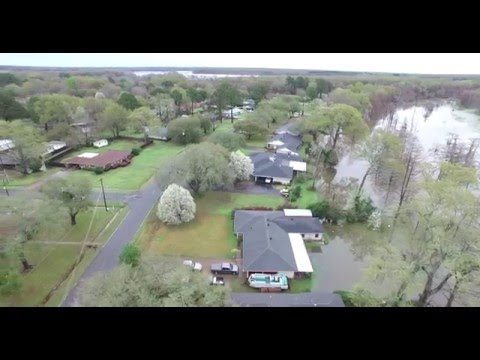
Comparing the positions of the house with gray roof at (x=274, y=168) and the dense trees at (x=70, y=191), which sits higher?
the dense trees at (x=70, y=191)

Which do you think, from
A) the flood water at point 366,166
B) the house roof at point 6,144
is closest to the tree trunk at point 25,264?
the flood water at point 366,166

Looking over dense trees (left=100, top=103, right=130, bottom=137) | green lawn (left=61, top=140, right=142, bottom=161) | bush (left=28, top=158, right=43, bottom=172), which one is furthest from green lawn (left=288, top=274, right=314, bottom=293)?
dense trees (left=100, top=103, right=130, bottom=137)

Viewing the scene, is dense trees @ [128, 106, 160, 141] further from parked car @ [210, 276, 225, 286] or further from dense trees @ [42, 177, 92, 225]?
parked car @ [210, 276, 225, 286]

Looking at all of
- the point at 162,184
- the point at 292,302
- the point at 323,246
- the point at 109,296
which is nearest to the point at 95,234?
the point at 162,184

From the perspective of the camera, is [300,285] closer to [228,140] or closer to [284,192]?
[284,192]

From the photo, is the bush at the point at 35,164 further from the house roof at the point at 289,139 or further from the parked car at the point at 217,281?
the house roof at the point at 289,139

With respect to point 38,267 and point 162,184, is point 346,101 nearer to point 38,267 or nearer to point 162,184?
point 162,184
